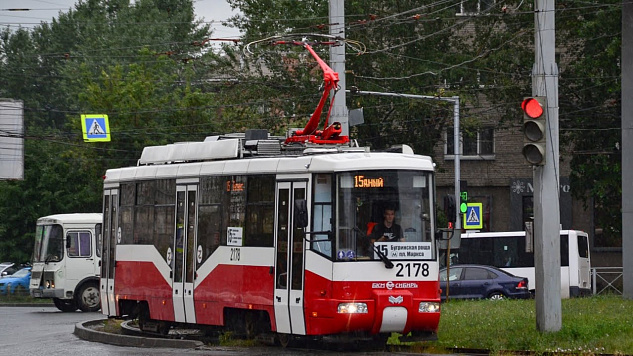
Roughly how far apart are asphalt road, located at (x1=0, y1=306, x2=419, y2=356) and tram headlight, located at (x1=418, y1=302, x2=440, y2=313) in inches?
31.8

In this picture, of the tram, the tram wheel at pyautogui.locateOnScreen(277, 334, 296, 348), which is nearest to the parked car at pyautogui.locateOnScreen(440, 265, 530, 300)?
the tram

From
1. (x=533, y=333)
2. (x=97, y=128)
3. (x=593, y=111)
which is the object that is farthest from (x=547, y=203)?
(x=97, y=128)

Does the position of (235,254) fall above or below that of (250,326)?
above

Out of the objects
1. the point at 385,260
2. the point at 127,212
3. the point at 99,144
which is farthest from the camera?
the point at 99,144

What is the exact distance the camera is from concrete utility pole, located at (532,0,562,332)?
16.2 m

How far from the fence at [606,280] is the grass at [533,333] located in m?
20.5

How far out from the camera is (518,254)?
131ft

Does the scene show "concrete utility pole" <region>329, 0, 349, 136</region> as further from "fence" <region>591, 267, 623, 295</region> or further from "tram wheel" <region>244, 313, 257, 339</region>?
"fence" <region>591, 267, 623, 295</region>

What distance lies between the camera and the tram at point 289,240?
1591cm

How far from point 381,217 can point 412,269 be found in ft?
2.71

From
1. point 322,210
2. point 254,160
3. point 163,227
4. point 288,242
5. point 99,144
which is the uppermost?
point 99,144

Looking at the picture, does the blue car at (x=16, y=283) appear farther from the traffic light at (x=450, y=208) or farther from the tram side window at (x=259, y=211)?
the traffic light at (x=450, y=208)

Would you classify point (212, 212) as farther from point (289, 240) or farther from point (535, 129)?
point (535, 129)

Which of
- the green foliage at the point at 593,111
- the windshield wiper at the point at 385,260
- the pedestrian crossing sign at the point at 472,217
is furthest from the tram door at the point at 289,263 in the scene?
the green foliage at the point at 593,111
